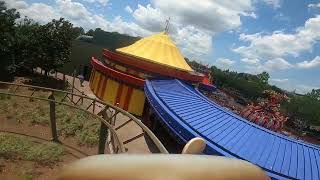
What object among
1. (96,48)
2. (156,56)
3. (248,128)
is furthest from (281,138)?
(96,48)

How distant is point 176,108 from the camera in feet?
59.7

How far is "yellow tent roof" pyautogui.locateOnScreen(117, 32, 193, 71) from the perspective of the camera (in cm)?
3148

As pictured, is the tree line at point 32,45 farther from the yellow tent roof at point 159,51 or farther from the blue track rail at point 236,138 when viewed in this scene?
the blue track rail at point 236,138

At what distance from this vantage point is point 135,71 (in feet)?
93.1

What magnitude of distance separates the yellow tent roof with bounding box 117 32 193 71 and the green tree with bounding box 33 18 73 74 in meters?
5.42

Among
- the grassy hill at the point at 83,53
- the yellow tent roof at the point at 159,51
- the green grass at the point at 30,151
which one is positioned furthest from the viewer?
the grassy hill at the point at 83,53

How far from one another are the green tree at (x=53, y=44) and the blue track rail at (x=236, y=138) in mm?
15707

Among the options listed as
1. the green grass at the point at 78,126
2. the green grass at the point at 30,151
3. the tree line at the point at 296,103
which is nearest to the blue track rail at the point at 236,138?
the green grass at the point at 78,126

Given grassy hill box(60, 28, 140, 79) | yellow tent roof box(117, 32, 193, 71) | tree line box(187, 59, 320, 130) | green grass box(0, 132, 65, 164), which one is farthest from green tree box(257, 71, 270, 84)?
green grass box(0, 132, 65, 164)

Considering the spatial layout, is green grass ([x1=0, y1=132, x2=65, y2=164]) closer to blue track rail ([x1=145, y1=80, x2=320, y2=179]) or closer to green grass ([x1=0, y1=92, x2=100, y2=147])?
green grass ([x1=0, y1=92, x2=100, y2=147])

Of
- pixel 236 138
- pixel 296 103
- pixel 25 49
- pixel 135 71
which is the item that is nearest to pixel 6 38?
pixel 25 49

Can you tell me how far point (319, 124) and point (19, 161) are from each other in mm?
57888

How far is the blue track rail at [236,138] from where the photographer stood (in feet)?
42.8

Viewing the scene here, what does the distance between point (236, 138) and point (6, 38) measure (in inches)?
1020
